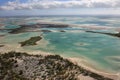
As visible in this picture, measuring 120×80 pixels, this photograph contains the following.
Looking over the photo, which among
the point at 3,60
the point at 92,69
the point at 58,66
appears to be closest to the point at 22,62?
the point at 3,60

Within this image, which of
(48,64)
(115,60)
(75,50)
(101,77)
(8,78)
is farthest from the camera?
(75,50)

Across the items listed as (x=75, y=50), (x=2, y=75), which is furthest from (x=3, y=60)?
(x=75, y=50)

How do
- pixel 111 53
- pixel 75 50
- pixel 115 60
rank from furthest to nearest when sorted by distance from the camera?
pixel 75 50
pixel 111 53
pixel 115 60

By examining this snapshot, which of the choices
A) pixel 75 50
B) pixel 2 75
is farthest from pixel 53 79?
pixel 75 50

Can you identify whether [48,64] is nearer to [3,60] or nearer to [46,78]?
[46,78]

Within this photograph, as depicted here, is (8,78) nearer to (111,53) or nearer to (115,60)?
(115,60)

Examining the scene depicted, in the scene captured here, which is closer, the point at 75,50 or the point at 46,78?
the point at 46,78

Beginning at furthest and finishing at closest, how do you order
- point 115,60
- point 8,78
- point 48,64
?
1. point 115,60
2. point 48,64
3. point 8,78

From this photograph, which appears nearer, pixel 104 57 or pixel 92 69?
pixel 92 69
